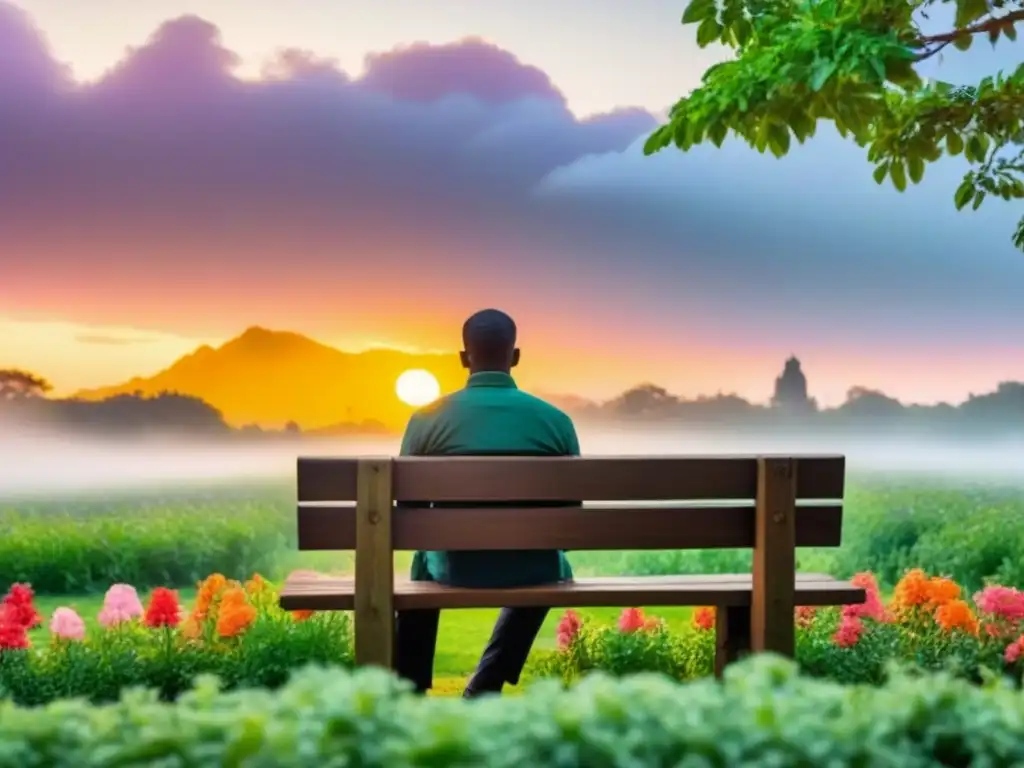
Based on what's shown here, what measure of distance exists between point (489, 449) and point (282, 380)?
9.08ft

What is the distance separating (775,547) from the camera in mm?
3191

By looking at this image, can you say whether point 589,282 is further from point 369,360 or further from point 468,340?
point 468,340

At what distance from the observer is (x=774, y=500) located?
3.18 m

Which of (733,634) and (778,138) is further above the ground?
(778,138)

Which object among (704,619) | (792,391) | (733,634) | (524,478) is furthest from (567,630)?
(792,391)

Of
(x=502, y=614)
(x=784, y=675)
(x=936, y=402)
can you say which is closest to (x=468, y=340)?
(x=502, y=614)

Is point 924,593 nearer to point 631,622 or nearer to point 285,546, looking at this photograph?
point 631,622

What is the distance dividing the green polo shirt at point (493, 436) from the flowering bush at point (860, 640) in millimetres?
1309

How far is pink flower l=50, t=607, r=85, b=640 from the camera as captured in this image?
4559mm

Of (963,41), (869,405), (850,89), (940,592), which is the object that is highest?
(963,41)

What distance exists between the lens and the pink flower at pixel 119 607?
4727mm

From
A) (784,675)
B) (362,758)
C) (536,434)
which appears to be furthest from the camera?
(536,434)

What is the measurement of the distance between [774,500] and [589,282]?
10.5 feet

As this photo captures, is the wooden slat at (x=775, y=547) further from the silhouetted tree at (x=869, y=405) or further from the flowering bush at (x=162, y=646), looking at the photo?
the silhouetted tree at (x=869, y=405)
